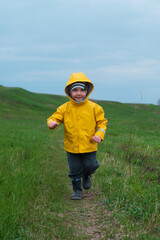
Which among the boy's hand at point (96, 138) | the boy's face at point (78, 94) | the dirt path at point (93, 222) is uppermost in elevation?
the boy's face at point (78, 94)

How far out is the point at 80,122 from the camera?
443 centimetres

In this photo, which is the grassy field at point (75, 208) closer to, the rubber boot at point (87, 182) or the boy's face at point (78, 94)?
the rubber boot at point (87, 182)

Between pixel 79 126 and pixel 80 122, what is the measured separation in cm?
7

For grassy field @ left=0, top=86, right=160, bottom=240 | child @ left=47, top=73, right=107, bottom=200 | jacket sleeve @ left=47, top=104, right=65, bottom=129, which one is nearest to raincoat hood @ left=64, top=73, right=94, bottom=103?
child @ left=47, top=73, right=107, bottom=200

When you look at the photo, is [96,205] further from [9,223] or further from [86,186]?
[9,223]

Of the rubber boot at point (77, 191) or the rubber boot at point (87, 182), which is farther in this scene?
the rubber boot at point (87, 182)

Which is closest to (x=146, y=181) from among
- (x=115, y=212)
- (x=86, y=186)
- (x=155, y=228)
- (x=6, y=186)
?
(x=86, y=186)

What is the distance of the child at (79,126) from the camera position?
4418mm

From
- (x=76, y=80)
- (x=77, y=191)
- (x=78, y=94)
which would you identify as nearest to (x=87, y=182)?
(x=77, y=191)

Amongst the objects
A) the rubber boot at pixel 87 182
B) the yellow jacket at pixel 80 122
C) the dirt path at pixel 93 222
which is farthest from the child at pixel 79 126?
the dirt path at pixel 93 222

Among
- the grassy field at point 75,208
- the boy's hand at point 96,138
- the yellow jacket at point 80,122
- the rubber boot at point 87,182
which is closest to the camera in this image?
the grassy field at point 75,208

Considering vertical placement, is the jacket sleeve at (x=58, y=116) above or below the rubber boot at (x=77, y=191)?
above

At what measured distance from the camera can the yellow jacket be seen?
4410 millimetres

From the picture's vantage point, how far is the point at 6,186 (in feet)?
11.9
